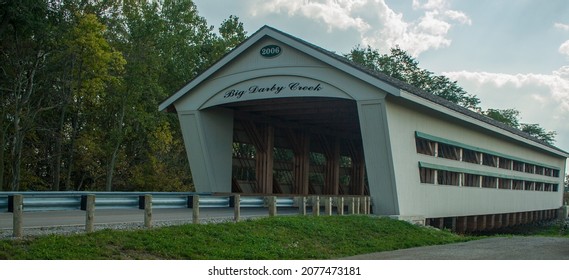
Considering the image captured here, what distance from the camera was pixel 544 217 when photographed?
1629 inches

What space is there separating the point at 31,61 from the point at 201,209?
14.5 metres

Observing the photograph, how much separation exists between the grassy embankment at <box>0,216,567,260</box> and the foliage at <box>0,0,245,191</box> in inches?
671

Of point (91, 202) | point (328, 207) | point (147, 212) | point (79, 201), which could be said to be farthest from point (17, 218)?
point (328, 207)

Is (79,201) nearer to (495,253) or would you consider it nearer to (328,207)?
(495,253)

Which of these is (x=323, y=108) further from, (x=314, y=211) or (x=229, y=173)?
(x=314, y=211)

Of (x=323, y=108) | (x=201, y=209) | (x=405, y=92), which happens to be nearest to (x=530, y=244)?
(x=405, y=92)

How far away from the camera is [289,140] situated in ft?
94.8

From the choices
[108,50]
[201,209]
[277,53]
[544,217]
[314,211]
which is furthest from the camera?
[544,217]

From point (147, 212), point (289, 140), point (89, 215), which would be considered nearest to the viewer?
point (89, 215)

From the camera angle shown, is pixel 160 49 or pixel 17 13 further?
pixel 160 49

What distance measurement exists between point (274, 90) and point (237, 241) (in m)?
10.5

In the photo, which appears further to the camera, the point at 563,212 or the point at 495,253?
the point at 563,212

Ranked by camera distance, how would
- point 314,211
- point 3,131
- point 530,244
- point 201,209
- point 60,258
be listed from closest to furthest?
point 60,258 → point 530,244 → point 314,211 → point 201,209 → point 3,131

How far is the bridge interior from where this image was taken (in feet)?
81.3
